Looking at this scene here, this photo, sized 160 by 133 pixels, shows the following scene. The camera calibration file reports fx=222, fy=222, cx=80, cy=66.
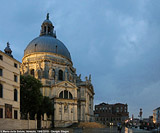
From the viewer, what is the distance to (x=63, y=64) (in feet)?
262

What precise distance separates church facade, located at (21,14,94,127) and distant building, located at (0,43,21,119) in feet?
95.2

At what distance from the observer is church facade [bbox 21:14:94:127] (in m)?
67.9

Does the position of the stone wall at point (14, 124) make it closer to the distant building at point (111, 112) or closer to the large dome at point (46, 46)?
the large dome at point (46, 46)

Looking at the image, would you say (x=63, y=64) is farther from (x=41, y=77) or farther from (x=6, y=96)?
(x=6, y=96)

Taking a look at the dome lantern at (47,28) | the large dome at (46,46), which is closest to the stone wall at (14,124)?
the large dome at (46,46)

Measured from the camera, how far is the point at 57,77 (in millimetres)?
76438

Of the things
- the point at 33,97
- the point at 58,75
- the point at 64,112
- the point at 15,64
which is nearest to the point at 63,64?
the point at 58,75

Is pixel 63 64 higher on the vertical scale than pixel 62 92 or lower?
higher

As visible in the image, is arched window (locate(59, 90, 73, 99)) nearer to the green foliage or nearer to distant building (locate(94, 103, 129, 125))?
the green foliage

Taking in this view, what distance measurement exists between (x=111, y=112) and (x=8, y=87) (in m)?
112

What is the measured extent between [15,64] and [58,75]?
1556 inches

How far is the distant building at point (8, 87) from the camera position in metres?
33.6

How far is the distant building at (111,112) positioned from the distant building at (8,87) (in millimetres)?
101258

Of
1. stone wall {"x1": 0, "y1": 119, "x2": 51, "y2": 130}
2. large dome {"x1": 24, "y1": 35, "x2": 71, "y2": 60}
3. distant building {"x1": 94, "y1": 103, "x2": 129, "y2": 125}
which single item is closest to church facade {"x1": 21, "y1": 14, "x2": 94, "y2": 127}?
large dome {"x1": 24, "y1": 35, "x2": 71, "y2": 60}
